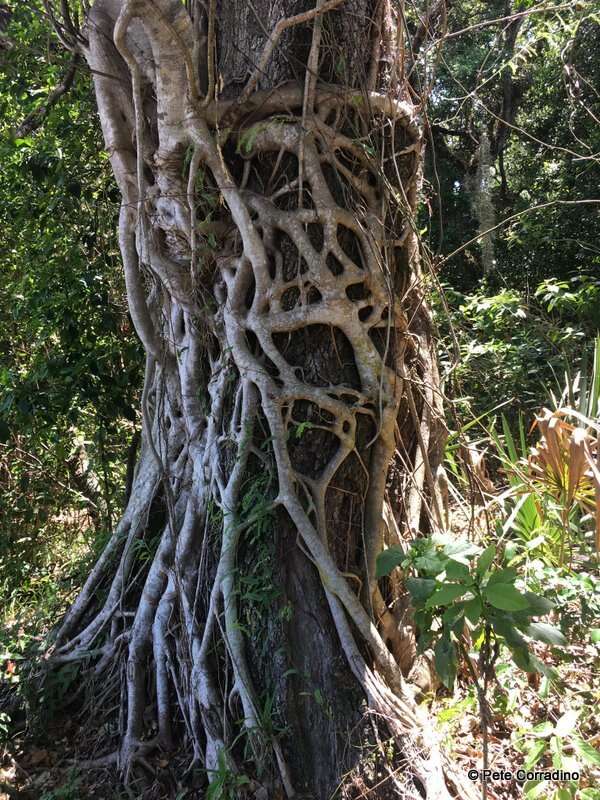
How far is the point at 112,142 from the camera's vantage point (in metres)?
2.56

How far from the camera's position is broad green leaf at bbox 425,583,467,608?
1.65 m

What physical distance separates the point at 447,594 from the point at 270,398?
93 centimetres

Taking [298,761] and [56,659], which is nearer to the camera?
[298,761]

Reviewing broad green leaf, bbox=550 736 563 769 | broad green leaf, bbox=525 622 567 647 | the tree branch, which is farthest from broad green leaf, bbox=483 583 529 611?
the tree branch

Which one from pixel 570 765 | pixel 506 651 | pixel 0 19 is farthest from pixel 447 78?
pixel 570 765

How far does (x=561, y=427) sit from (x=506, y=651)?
0.91 meters

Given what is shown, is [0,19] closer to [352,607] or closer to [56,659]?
[56,659]

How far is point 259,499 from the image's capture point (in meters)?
2.24

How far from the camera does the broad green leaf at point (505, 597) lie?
1.59 m

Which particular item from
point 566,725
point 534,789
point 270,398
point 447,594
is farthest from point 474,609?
point 270,398

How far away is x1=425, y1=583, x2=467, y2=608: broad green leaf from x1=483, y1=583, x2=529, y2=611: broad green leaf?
6 centimetres

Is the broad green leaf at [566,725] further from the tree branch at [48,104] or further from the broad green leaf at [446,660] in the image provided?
the tree branch at [48,104]

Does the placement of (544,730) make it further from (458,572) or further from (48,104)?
(48,104)

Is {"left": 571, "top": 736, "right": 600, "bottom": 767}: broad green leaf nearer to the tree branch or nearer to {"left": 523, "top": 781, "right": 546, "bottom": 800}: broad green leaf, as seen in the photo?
{"left": 523, "top": 781, "right": 546, "bottom": 800}: broad green leaf
